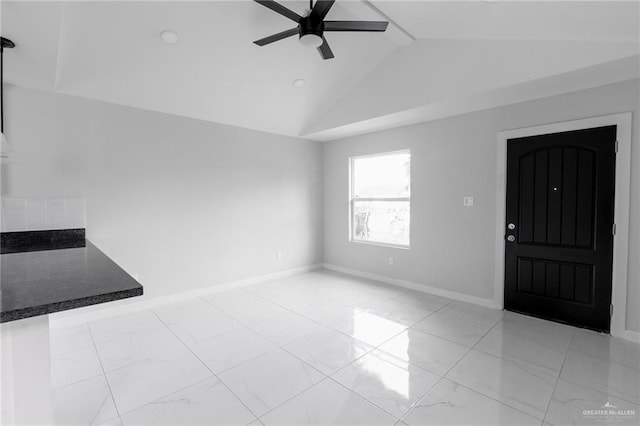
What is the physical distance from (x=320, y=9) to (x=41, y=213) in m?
3.29

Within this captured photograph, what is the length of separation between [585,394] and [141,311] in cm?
425

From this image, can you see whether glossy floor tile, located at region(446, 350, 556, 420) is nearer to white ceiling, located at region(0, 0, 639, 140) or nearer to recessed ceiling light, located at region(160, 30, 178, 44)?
white ceiling, located at region(0, 0, 639, 140)

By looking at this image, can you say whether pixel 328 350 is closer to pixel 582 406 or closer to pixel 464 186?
pixel 582 406

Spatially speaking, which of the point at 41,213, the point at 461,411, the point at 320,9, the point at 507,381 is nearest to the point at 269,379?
the point at 461,411

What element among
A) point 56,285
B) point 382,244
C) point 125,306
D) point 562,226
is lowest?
point 125,306

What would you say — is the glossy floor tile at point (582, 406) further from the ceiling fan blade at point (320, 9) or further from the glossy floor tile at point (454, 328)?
the ceiling fan blade at point (320, 9)

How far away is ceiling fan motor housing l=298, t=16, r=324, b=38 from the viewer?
2.09 meters

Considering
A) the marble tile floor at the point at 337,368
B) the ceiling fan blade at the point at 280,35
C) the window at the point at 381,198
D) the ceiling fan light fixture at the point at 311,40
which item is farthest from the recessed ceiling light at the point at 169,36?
the window at the point at 381,198

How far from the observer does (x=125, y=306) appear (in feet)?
11.1

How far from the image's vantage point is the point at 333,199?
5.43 metres

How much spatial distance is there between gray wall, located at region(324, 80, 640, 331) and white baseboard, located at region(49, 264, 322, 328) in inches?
89.5

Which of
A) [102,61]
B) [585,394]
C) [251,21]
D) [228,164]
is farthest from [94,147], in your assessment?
[585,394]

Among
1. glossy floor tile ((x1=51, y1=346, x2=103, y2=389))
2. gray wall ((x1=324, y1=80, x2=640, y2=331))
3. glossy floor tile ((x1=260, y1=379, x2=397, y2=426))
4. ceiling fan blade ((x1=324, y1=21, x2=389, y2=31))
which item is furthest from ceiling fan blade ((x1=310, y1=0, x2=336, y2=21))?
glossy floor tile ((x1=51, y1=346, x2=103, y2=389))

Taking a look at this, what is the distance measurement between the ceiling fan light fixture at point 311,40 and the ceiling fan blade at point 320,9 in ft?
0.37
